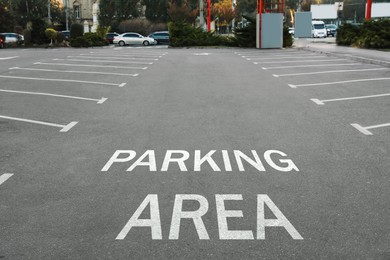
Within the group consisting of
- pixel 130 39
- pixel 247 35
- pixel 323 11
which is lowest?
pixel 130 39

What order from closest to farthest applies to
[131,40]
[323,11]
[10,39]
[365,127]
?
[365,127] → [131,40] → [10,39] → [323,11]

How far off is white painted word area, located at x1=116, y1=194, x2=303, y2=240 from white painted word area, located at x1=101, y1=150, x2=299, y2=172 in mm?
993

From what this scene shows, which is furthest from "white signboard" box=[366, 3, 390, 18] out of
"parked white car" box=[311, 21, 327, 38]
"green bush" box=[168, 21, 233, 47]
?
"green bush" box=[168, 21, 233, 47]

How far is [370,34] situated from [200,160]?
26.3m

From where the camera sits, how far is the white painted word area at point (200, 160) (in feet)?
19.9

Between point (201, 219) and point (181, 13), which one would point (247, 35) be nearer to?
point (181, 13)

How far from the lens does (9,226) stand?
437 cm

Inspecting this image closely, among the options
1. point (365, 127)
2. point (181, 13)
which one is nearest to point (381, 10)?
point (181, 13)

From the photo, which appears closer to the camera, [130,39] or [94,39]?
[94,39]

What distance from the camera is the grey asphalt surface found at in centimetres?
399

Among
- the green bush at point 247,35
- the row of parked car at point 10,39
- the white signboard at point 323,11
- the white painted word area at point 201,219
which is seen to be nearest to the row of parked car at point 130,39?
the row of parked car at point 10,39

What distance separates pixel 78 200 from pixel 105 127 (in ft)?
11.6

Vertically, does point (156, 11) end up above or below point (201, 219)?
above

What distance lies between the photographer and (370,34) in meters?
29.7
